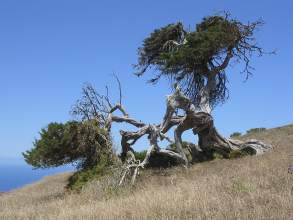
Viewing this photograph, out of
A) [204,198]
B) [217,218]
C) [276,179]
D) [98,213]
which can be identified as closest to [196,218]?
[217,218]

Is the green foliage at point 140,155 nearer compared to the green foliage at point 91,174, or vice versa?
the green foliage at point 91,174

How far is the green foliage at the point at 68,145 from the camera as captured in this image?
2219 centimetres

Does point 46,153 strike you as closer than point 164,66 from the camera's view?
Yes

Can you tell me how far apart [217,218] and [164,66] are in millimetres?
19733

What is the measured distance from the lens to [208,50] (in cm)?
2602

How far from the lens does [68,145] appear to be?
890 inches

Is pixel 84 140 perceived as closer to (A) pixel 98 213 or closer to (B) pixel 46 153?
(B) pixel 46 153

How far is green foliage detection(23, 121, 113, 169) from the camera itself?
72.8 ft

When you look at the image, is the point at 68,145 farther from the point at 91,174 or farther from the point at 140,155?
the point at 140,155

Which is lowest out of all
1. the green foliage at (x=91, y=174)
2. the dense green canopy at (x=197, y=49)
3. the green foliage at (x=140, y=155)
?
the green foliage at (x=91, y=174)

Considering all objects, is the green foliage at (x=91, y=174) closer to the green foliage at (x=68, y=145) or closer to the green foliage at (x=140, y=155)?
the green foliage at (x=68, y=145)

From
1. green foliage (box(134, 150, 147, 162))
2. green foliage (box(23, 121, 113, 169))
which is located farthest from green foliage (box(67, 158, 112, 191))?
A: green foliage (box(134, 150, 147, 162))

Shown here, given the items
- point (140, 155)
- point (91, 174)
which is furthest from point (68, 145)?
point (140, 155)

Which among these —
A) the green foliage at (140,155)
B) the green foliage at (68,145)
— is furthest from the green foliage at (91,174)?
the green foliage at (140,155)
